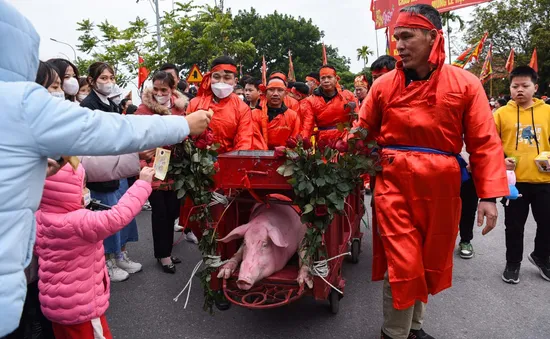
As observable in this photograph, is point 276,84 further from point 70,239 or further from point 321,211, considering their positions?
point 70,239

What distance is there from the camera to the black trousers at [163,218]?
4715 millimetres

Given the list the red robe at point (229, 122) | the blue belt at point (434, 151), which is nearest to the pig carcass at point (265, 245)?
the blue belt at point (434, 151)

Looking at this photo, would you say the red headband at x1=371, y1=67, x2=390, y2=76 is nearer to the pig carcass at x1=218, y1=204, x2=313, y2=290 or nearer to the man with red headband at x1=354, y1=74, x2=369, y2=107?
the man with red headband at x1=354, y1=74, x2=369, y2=107

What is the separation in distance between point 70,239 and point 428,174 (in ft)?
7.27

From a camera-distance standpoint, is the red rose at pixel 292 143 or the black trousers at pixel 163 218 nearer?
the red rose at pixel 292 143

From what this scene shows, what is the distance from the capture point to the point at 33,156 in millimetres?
1417

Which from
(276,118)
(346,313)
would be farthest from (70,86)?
(346,313)

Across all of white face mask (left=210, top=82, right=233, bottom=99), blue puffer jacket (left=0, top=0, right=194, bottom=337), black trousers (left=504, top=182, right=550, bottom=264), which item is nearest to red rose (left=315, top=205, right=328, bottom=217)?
blue puffer jacket (left=0, top=0, right=194, bottom=337)

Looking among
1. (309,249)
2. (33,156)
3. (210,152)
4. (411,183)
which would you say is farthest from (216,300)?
(33,156)

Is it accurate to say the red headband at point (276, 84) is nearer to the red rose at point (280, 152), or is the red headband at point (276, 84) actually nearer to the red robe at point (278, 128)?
the red robe at point (278, 128)

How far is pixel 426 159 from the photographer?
272 cm

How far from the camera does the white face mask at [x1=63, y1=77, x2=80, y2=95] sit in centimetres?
450

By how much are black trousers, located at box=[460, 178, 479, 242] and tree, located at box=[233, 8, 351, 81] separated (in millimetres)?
34488

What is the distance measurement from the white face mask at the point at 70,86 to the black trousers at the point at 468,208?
4.56m
